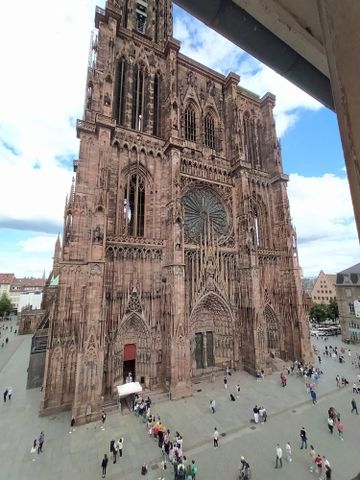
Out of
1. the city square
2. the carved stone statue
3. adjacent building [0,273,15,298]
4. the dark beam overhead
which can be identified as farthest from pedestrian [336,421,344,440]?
adjacent building [0,273,15,298]

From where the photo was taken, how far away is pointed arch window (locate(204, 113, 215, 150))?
27.7 meters

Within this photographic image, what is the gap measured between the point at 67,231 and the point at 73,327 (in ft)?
23.9

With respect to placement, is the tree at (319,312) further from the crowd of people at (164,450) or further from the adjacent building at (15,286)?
the adjacent building at (15,286)

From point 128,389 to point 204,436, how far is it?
19.2 feet

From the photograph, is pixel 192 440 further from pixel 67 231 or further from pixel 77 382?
pixel 67 231

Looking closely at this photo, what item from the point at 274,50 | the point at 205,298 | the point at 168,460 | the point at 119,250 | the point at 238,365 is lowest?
the point at 168,460

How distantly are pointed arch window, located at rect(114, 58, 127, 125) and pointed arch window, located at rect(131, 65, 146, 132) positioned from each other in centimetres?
113

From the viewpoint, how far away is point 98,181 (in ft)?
60.6

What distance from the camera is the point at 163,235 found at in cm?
2119

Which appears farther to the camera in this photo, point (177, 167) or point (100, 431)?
point (177, 167)

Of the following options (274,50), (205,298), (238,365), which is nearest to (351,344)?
(238,365)

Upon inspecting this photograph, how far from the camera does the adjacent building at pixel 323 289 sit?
71.6 meters

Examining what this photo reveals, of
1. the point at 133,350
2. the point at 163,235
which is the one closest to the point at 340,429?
the point at 133,350

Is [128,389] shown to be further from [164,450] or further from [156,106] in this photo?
[156,106]
